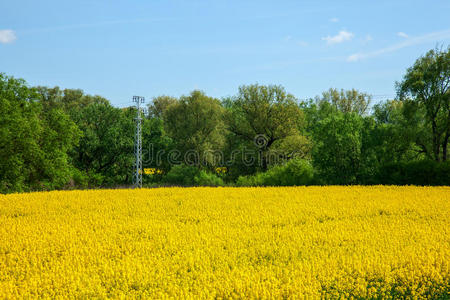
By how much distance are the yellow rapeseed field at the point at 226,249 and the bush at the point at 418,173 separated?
32.9ft

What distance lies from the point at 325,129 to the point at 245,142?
14.9 meters

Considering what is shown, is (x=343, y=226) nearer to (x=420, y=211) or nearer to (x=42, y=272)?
(x=420, y=211)

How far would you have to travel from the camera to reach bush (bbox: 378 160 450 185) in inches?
993

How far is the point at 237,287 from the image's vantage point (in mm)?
6453

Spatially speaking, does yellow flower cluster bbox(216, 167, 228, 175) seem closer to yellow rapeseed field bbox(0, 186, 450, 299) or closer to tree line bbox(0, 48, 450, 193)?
tree line bbox(0, 48, 450, 193)

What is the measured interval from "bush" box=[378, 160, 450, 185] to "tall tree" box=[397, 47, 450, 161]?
8.39 meters

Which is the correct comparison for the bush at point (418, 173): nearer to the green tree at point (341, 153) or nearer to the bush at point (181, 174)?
the green tree at point (341, 153)

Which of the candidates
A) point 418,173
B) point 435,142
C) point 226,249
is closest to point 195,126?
point 435,142

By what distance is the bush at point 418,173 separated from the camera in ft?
82.7

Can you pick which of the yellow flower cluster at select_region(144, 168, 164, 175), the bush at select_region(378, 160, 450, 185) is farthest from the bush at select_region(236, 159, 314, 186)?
the yellow flower cluster at select_region(144, 168, 164, 175)

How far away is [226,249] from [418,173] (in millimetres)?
21383

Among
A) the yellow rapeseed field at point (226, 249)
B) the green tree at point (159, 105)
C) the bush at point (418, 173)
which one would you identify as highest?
the green tree at point (159, 105)

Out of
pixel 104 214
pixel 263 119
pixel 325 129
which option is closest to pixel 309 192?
pixel 104 214

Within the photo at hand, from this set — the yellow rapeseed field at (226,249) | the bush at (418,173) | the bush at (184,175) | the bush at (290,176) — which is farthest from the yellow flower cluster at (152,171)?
the yellow rapeseed field at (226,249)
